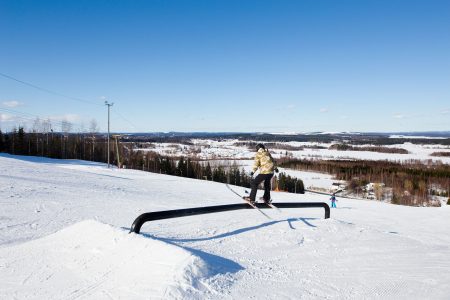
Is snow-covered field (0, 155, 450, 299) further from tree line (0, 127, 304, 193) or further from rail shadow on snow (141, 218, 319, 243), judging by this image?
tree line (0, 127, 304, 193)

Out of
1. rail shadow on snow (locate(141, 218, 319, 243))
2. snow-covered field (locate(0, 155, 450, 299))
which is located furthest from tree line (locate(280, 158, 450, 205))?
snow-covered field (locate(0, 155, 450, 299))

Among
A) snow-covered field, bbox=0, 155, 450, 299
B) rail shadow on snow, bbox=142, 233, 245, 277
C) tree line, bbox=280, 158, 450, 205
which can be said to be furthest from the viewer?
tree line, bbox=280, 158, 450, 205

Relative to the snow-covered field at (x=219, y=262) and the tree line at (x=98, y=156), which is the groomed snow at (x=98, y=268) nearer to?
the snow-covered field at (x=219, y=262)

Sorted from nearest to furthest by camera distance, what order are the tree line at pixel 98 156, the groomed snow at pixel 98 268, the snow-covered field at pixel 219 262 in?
1. the groomed snow at pixel 98 268
2. the snow-covered field at pixel 219 262
3. the tree line at pixel 98 156

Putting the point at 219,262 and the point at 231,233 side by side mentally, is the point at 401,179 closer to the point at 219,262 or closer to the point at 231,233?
the point at 231,233

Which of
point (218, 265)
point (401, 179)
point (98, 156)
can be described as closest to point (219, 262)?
point (218, 265)

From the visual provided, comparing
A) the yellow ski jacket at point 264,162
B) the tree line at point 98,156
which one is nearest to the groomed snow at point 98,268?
the yellow ski jacket at point 264,162

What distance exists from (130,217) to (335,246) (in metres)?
6.39

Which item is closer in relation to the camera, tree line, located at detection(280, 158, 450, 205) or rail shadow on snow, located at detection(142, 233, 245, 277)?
rail shadow on snow, located at detection(142, 233, 245, 277)

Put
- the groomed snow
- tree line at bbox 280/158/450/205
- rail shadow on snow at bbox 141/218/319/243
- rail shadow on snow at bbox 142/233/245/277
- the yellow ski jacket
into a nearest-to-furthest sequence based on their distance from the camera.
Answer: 1. the groomed snow
2. rail shadow on snow at bbox 142/233/245/277
3. rail shadow on snow at bbox 141/218/319/243
4. the yellow ski jacket
5. tree line at bbox 280/158/450/205

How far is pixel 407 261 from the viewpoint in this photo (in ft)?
19.8

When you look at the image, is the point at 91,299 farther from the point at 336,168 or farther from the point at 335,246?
the point at 336,168

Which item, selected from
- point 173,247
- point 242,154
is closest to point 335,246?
point 173,247

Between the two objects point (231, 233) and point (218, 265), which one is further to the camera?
point (231, 233)
